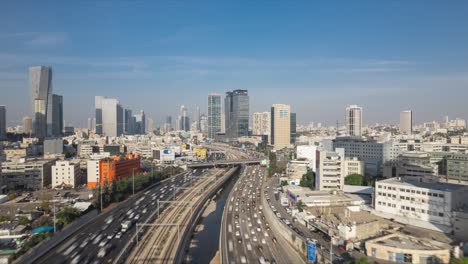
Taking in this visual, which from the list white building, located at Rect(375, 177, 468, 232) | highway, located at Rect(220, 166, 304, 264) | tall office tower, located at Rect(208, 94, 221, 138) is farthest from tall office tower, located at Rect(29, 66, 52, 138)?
white building, located at Rect(375, 177, 468, 232)

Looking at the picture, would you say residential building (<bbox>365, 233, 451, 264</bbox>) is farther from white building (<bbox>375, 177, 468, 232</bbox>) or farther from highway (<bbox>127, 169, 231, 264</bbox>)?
highway (<bbox>127, 169, 231, 264</bbox>)

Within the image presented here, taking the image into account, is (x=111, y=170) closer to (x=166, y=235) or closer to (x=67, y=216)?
(x=67, y=216)

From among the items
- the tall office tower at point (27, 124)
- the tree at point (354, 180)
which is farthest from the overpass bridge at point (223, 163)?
the tall office tower at point (27, 124)

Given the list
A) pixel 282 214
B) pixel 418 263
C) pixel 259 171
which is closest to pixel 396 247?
pixel 418 263

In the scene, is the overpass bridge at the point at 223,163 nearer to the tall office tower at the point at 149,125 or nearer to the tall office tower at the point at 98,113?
the tall office tower at the point at 98,113

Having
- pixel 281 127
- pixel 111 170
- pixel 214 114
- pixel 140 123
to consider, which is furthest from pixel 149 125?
pixel 111 170
